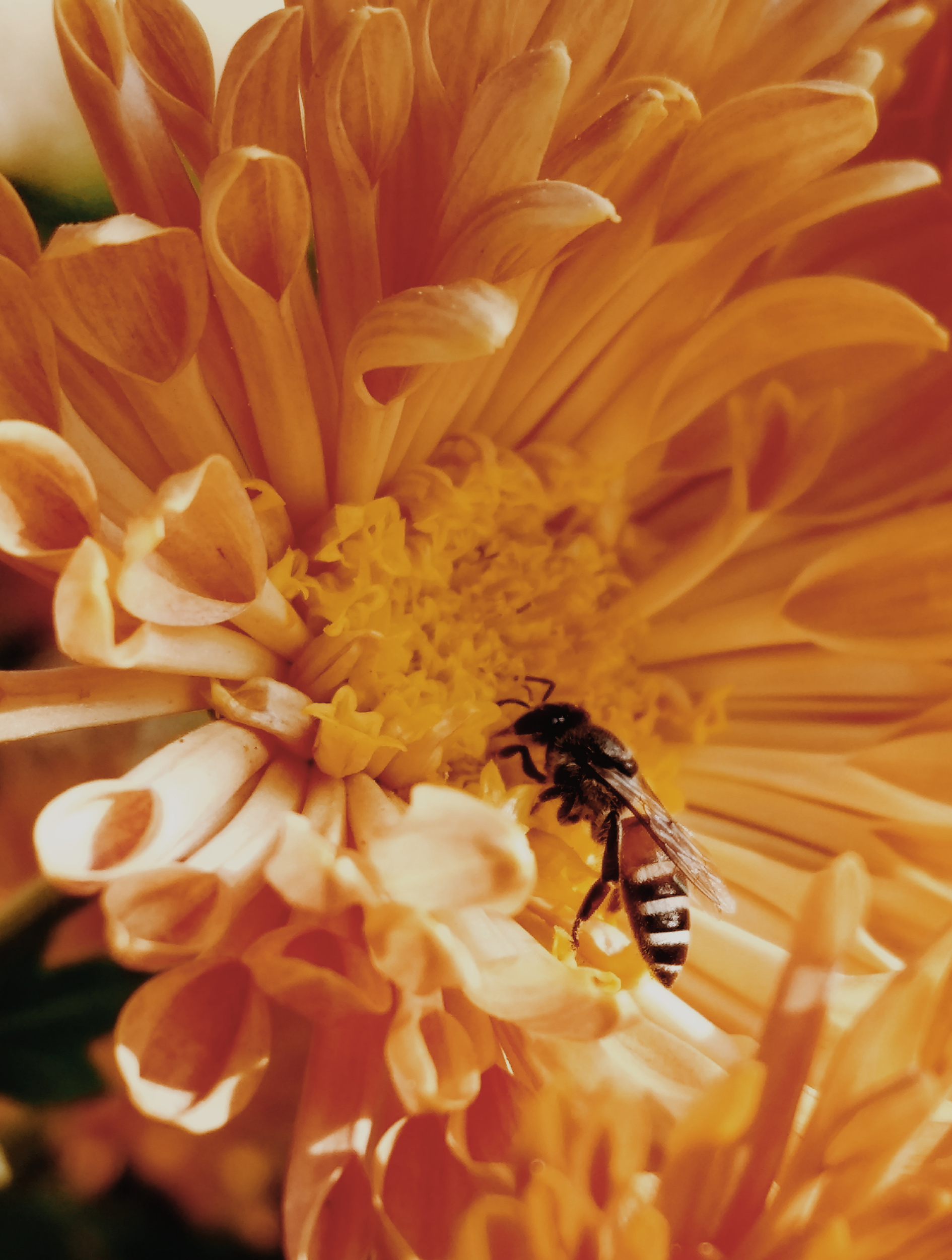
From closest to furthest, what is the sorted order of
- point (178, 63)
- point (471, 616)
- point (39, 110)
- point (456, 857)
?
1. point (456, 857)
2. point (178, 63)
3. point (39, 110)
4. point (471, 616)

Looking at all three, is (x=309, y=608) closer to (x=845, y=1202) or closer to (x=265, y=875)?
(x=265, y=875)

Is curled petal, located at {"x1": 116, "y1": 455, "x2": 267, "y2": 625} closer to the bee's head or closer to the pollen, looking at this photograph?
the pollen

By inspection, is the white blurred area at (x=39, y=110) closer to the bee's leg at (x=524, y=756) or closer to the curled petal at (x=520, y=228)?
the curled petal at (x=520, y=228)

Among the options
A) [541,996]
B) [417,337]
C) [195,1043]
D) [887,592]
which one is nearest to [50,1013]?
[195,1043]

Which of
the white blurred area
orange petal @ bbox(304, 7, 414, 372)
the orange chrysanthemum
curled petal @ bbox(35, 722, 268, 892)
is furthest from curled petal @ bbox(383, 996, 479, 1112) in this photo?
the white blurred area

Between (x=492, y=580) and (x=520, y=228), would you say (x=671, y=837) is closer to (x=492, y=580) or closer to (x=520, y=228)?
(x=492, y=580)
